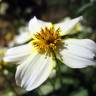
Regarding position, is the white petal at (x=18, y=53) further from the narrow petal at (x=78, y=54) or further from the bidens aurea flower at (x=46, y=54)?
the narrow petal at (x=78, y=54)

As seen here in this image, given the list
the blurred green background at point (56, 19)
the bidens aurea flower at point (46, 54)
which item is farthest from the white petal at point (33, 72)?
the blurred green background at point (56, 19)

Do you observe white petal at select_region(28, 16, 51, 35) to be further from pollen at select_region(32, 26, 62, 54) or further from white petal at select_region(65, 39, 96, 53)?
white petal at select_region(65, 39, 96, 53)

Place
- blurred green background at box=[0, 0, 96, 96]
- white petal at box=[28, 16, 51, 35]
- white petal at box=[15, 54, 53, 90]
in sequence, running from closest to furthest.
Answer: white petal at box=[15, 54, 53, 90] < white petal at box=[28, 16, 51, 35] < blurred green background at box=[0, 0, 96, 96]

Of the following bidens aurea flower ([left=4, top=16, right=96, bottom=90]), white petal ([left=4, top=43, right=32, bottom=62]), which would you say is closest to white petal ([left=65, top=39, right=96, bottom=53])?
bidens aurea flower ([left=4, top=16, right=96, bottom=90])

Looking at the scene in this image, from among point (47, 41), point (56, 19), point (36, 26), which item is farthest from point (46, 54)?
point (56, 19)

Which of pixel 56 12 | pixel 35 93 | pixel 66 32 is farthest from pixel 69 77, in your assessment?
pixel 56 12

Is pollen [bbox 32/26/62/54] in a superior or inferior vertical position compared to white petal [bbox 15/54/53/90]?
superior
